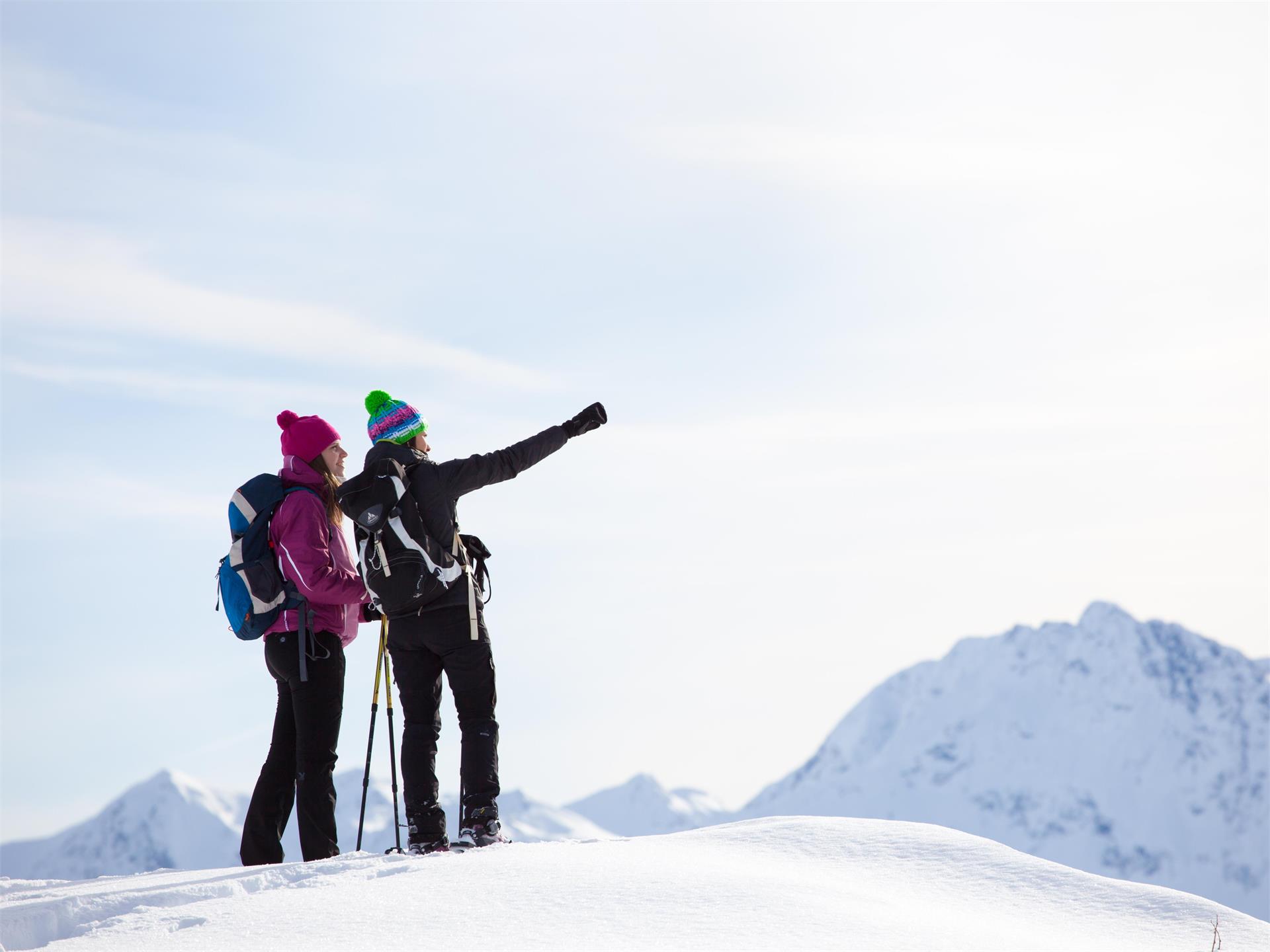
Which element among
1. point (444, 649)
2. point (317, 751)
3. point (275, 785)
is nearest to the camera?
point (444, 649)

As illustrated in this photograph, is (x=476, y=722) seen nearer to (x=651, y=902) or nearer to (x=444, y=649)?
(x=444, y=649)

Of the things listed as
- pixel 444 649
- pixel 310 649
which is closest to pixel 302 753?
pixel 310 649

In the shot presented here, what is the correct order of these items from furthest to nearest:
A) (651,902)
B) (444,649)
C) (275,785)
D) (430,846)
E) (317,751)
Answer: (275,785) < (317,751) < (444,649) < (430,846) < (651,902)

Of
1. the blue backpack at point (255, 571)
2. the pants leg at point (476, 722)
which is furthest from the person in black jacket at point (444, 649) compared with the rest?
the blue backpack at point (255, 571)

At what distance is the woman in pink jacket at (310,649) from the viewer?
741cm

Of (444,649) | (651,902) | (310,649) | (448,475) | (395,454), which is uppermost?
(395,454)

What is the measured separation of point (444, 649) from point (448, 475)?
3.23 ft

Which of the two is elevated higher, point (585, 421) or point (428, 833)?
point (585, 421)

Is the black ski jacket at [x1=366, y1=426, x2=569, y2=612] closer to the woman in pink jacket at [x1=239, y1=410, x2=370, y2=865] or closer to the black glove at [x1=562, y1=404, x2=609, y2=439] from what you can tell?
the black glove at [x1=562, y1=404, x2=609, y2=439]

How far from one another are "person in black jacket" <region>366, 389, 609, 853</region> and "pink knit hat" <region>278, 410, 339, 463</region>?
41cm

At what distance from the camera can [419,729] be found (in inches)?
287

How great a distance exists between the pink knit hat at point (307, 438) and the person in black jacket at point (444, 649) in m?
0.41

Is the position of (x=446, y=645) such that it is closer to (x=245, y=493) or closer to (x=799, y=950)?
(x=245, y=493)

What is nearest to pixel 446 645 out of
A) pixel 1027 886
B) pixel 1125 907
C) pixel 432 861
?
pixel 432 861
